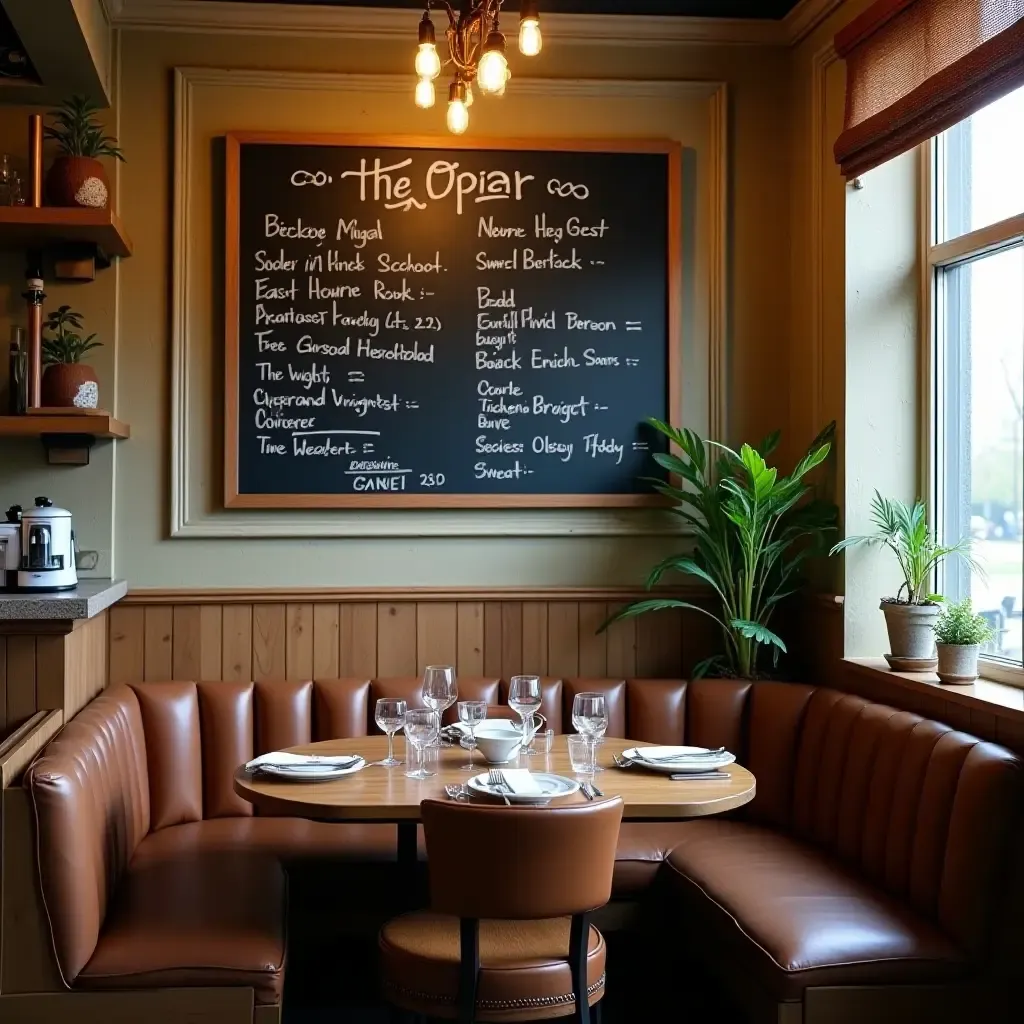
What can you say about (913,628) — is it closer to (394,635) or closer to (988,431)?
(988,431)

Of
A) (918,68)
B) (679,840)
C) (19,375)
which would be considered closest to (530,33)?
(918,68)

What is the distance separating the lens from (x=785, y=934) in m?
2.73

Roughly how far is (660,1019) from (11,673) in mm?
2049

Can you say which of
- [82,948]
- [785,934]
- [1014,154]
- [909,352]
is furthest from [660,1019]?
[1014,154]

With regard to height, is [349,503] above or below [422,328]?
below

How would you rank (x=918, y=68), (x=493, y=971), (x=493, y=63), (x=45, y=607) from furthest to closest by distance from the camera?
(x=918, y=68) → (x=45, y=607) → (x=493, y=63) → (x=493, y=971)

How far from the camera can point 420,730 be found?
112 inches

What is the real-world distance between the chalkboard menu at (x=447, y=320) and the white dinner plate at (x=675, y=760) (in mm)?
1328

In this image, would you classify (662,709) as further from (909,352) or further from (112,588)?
(112,588)

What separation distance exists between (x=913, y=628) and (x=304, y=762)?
72.6 inches

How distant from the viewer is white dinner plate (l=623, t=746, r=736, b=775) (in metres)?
2.89

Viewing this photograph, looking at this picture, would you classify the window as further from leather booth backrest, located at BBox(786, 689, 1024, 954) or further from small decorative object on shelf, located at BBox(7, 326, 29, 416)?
small decorative object on shelf, located at BBox(7, 326, 29, 416)

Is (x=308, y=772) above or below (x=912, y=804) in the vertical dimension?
above

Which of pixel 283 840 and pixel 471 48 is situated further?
pixel 283 840
